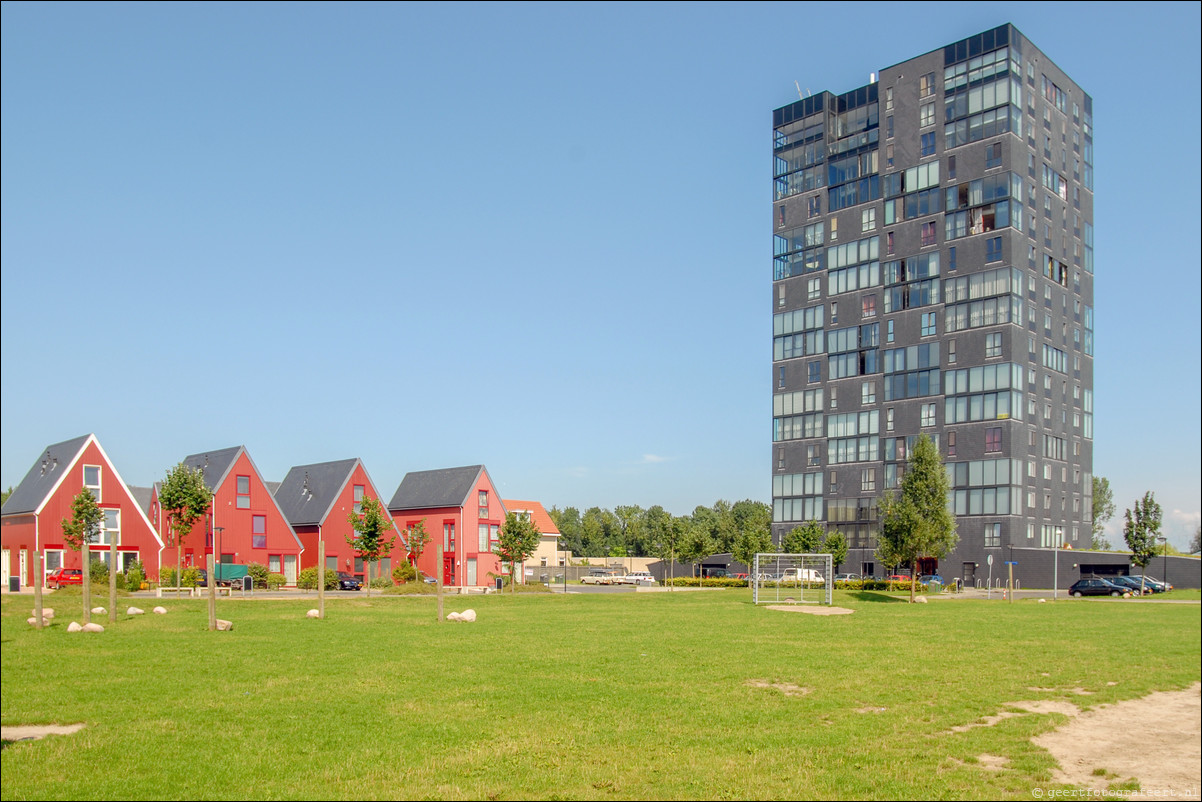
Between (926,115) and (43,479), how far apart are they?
109m

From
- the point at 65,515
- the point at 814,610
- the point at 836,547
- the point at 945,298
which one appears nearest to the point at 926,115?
the point at 945,298

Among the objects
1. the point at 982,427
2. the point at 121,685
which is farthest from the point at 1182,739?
the point at 982,427

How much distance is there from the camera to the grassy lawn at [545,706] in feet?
46.3

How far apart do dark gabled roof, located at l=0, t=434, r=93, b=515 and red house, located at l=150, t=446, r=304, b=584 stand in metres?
26.2

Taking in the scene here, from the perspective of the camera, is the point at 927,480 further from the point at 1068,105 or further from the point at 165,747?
the point at 1068,105

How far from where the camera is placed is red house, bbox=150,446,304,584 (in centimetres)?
8344

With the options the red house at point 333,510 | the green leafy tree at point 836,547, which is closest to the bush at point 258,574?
the red house at point 333,510

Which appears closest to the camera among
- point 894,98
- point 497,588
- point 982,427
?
point 497,588

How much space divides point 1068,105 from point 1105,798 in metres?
128

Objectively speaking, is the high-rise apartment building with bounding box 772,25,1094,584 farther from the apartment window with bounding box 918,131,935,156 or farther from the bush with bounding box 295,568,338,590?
the bush with bounding box 295,568,338,590

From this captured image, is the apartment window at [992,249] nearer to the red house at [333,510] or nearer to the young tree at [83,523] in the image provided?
the red house at [333,510]

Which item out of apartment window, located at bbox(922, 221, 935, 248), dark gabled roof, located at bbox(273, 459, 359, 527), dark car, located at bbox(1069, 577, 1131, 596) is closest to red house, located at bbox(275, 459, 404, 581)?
dark gabled roof, located at bbox(273, 459, 359, 527)

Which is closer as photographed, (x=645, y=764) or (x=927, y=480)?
(x=645, y=764)

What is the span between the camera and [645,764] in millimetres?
15273
